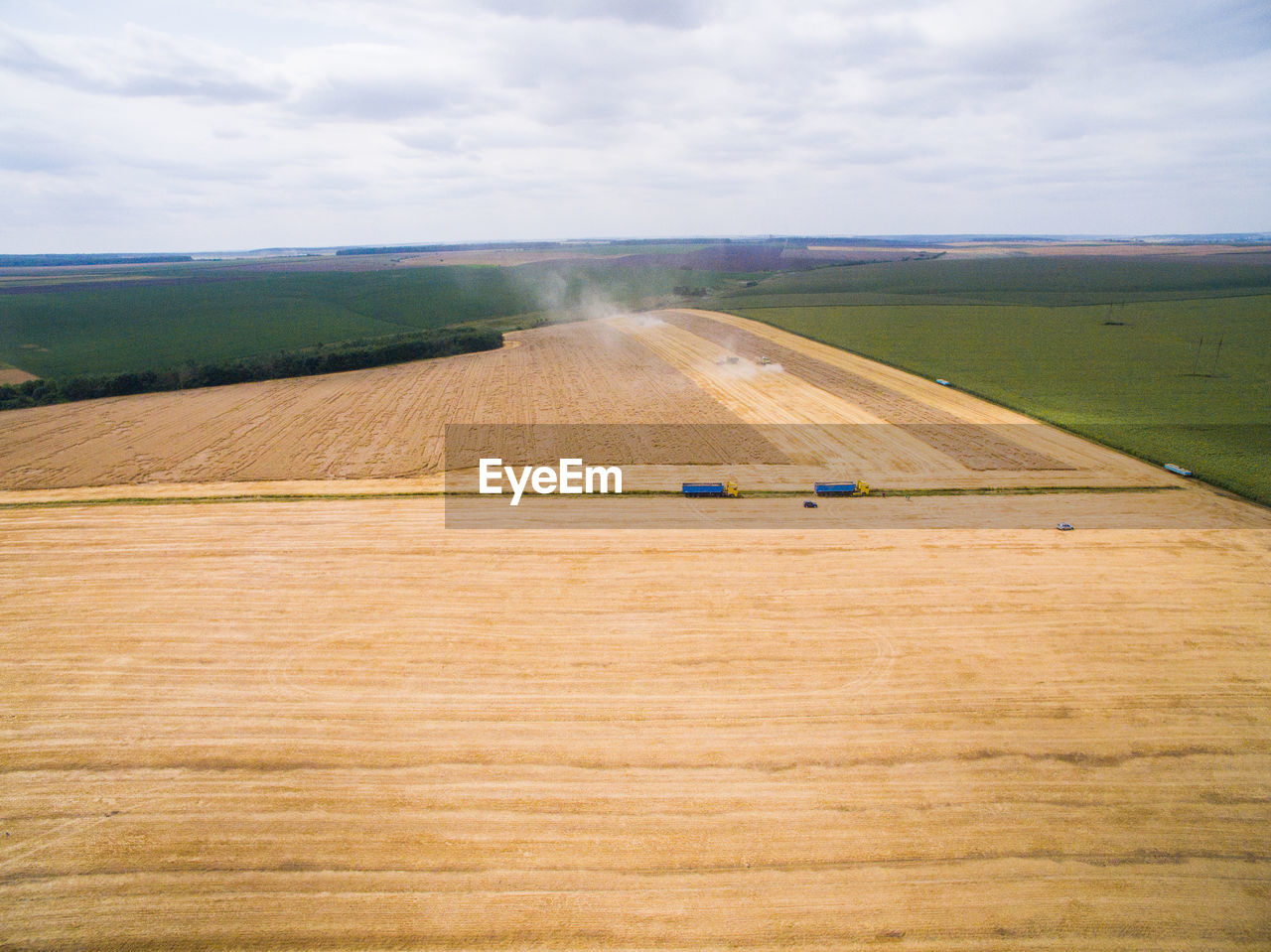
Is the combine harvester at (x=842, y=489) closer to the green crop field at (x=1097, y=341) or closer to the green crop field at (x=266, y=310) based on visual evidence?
the green crop field at (x=1097, y=341)

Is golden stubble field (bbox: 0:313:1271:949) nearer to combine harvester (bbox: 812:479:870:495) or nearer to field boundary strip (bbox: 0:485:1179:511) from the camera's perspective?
field boundary strip (bbox: 0:485:1179:511)

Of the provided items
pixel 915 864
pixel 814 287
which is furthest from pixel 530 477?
pixel 814 287

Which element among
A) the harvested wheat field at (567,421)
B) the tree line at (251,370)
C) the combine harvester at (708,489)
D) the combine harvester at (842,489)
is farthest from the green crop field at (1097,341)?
the tree line at (251,370)

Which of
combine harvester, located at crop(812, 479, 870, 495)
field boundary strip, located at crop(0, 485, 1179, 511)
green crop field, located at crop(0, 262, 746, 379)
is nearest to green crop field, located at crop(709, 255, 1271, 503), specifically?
field boundary strip, located at crop(0, 485, 1179, 511)

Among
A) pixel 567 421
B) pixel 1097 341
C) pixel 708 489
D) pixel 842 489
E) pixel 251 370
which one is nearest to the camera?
pixel 708 489

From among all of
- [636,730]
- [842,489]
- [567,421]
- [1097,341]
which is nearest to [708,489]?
[842,489]

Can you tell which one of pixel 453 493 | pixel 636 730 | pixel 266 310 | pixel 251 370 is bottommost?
pixel 636 730

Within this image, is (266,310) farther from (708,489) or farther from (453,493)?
(708,489)

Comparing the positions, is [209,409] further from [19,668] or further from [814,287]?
[814,287]
